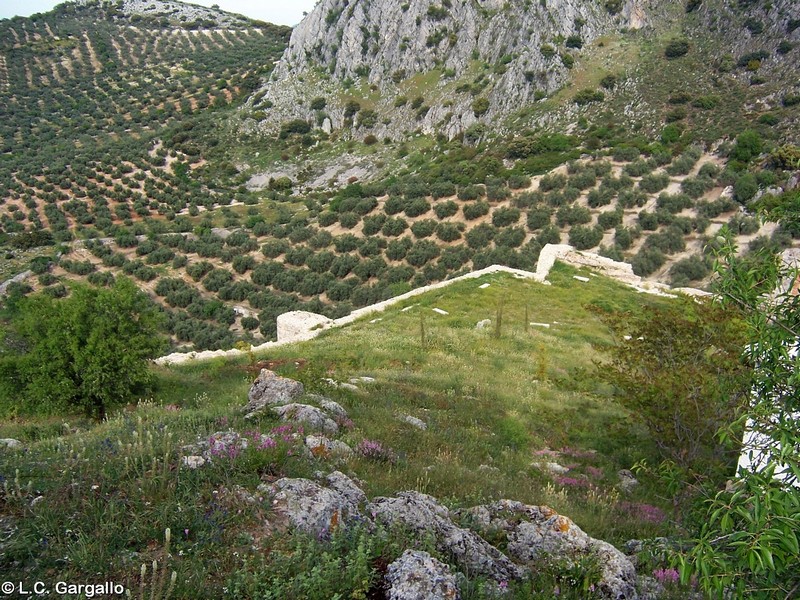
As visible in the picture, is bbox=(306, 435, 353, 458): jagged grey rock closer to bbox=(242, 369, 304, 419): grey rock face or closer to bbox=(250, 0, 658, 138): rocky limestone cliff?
bbox=(242, 369, 304, 419): grey rock face

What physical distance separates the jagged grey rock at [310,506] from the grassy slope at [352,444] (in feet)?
0.60

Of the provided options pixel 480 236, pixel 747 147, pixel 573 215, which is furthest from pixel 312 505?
pixel 747 147

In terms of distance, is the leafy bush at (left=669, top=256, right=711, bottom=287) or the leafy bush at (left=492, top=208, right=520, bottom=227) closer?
the leafy bush at (left=669, top=256, right=711, bottom=287)

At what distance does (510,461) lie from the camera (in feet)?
27.8

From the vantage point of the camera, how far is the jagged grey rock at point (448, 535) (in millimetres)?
4387

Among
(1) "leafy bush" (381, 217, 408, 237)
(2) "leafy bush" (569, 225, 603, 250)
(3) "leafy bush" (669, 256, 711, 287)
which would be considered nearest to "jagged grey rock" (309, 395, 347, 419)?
(3) "leafy bush" (669, 256, 711, 287)

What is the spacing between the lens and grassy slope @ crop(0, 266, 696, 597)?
3773 millimetres

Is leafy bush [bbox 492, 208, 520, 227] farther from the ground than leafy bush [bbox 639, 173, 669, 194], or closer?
closer

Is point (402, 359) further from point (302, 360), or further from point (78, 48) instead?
point (78, 48)

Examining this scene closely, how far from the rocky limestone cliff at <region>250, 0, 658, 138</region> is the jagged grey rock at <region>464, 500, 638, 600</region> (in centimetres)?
5888

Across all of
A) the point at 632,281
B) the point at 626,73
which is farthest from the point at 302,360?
the point at 626,73

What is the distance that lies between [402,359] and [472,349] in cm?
255

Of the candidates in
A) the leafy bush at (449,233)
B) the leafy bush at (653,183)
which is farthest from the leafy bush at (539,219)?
the leafy bush at (653,183)

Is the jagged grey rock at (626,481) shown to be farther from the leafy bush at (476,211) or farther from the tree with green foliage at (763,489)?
the leafy bush at (476,211)
